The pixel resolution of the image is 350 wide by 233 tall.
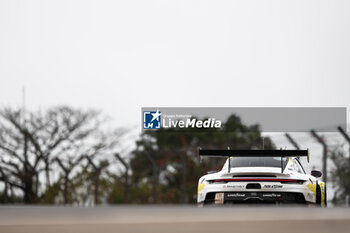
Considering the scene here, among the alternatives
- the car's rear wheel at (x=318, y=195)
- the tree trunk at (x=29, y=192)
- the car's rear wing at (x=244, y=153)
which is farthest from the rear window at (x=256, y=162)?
the tree trunk at (x=29, y=192)

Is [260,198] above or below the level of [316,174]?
below

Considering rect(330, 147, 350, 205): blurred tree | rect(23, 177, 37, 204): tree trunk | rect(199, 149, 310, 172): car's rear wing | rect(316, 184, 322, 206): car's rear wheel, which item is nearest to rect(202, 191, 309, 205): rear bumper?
rect(316, 184, 322, 206): car's rear wheel

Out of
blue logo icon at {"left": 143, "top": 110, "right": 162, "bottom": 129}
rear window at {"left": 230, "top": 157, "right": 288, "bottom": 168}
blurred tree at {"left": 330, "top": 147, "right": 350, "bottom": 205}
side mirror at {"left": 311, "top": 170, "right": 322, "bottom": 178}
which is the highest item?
blue logo icon at {"left": 143, "top": 110, "right": 162, "bottom": 129}

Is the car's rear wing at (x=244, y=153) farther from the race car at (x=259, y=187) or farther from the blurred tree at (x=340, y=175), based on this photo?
the blurred tree at (x=340, y=175)

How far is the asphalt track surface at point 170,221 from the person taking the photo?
168 cm

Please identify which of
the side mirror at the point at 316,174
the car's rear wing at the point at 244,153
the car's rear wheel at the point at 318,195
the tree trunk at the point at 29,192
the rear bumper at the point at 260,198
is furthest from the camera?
the tree trunk at the point at 29,192

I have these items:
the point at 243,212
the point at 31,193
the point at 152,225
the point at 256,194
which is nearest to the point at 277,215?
the point at 243,212

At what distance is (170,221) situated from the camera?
5.71ft

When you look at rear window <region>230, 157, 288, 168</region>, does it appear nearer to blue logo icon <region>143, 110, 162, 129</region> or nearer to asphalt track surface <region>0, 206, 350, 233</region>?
asphalt track surface <region>0, 206, 350, 233</region>

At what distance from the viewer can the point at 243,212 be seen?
1.87 meters

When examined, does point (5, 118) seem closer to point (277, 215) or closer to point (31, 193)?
point (31, 193)

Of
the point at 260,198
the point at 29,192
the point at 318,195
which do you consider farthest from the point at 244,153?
the point at 29,192

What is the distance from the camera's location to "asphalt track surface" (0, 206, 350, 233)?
66.3 inches

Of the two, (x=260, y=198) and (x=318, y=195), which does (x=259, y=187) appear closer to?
(x=260, y=198)
